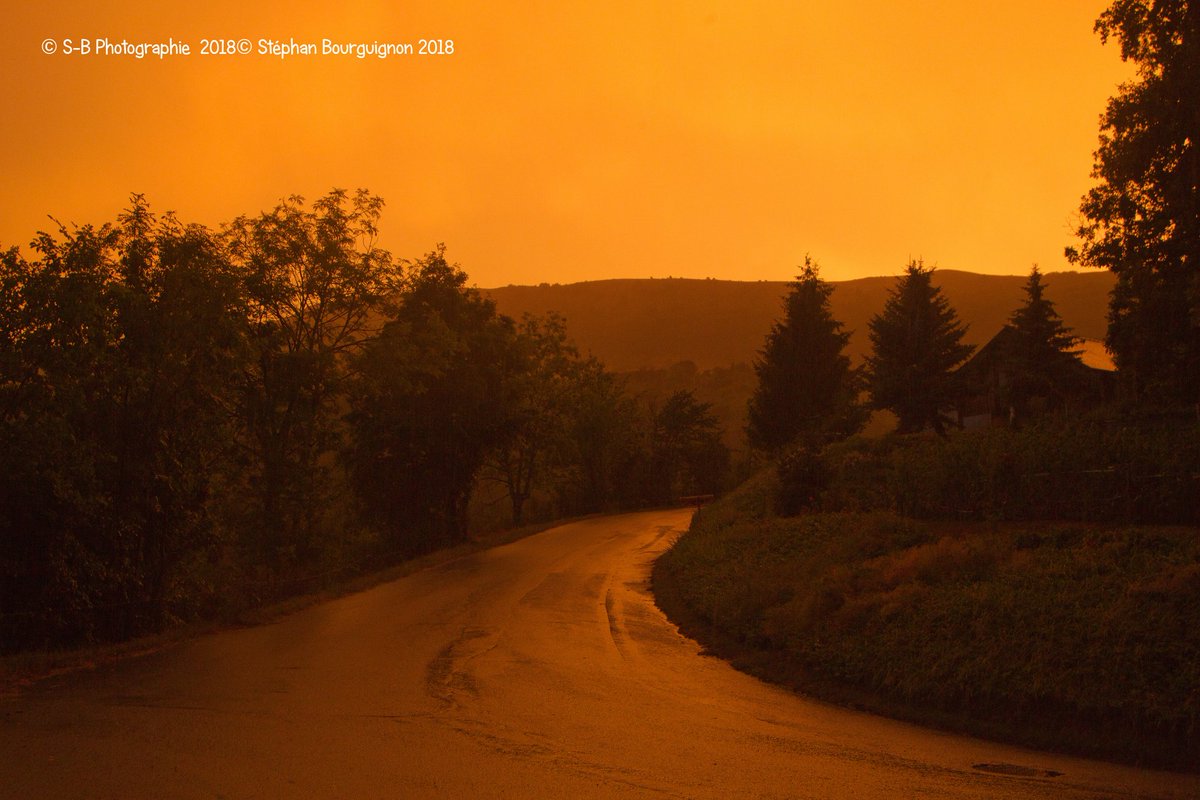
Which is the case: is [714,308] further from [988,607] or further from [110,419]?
[988,607]

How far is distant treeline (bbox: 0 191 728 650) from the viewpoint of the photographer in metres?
15.6

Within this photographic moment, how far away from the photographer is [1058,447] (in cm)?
1873


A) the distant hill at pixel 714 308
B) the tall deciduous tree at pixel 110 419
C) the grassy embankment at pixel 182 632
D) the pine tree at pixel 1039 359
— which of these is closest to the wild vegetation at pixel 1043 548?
the pine tree at pixel 1039 359

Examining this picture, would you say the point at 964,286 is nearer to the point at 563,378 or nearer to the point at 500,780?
the point at 563,378

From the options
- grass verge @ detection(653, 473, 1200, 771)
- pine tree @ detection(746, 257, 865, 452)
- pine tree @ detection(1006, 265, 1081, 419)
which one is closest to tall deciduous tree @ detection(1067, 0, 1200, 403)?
grass verge @ detection(653, 473, 1200, 771)

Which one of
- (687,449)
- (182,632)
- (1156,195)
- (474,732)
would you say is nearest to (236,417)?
(182,632)

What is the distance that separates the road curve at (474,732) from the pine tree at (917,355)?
27400 mm

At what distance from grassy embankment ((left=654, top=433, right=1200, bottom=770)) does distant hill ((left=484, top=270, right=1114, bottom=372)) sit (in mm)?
98783

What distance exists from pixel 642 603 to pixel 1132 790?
1323 cm

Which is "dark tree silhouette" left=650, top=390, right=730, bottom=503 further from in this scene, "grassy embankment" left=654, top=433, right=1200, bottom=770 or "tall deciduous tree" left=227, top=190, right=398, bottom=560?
"grassy embankment" left=654, top=433, right=1200, bottom=770

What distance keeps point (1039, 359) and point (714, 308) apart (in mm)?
106032

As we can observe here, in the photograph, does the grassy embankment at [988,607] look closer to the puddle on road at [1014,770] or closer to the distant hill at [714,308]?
the puddle on road at [1014,770]

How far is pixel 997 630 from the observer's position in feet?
35.8

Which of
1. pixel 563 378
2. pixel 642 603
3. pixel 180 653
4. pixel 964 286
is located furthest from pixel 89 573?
pixel 964 286
